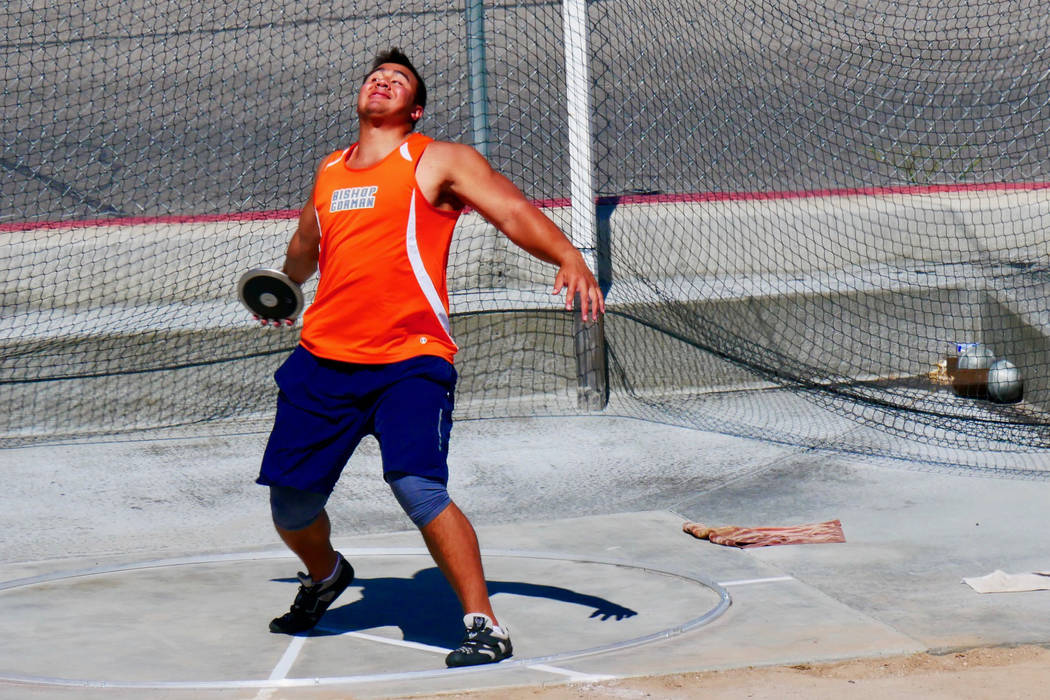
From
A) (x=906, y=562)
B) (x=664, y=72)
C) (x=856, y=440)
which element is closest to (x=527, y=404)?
(x=856, y=440)

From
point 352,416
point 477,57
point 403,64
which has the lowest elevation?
point 352,416

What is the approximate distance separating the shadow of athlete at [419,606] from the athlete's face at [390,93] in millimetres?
1685

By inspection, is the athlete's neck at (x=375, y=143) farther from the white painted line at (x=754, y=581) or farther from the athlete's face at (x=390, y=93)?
the white painted line at (x=754, y=581)

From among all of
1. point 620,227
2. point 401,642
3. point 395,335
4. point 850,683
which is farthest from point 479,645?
point 620,227

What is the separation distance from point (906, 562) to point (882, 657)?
1176 mm

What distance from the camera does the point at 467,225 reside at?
8211mm

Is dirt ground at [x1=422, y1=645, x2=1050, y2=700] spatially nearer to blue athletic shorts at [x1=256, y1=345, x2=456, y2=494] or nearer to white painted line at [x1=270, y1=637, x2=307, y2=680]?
white painted line at [x1=270, y1=637, x2=307, y2=680]

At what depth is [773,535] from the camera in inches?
213

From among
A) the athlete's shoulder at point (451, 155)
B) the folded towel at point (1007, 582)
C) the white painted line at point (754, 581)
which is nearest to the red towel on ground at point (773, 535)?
the white painted line at point (754, 581)

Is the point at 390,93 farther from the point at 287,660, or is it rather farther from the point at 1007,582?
the point at 1007,582

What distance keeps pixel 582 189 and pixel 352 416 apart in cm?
370

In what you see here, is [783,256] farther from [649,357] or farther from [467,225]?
[467,225]

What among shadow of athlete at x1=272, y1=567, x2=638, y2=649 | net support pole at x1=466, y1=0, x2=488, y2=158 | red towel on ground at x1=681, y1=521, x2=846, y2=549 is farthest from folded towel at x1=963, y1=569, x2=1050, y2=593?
net support pole at x1=466, y1=0, x2=488, y2=158

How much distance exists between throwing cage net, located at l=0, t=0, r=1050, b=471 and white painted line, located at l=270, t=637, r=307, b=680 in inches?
132
